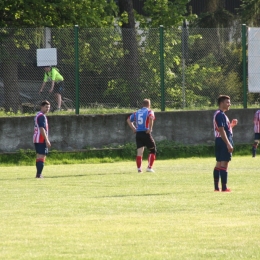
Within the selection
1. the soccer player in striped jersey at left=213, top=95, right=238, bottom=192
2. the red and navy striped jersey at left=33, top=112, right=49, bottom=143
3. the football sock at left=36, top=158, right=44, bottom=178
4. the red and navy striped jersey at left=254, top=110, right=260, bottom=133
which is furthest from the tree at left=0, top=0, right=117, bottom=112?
the soccer player in striped jersey at left=213, top=95, right=238, bottom=192

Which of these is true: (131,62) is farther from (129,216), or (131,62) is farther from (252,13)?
(252,13)

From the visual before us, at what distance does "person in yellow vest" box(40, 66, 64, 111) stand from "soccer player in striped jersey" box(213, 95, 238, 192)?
939 centimetres

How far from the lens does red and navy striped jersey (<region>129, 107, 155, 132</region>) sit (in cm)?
2177

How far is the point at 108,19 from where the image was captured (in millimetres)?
32062

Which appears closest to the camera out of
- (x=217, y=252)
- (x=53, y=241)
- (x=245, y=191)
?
(x=217, y=252)

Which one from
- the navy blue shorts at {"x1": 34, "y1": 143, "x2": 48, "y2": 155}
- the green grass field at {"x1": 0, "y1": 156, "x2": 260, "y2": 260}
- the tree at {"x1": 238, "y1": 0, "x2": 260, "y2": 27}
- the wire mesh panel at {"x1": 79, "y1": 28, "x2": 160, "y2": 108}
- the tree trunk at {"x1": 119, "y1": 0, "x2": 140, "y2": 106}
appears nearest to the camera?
the green grass field at {"x1": 0, "y1": 156, "x2": 260, "y2": 260}

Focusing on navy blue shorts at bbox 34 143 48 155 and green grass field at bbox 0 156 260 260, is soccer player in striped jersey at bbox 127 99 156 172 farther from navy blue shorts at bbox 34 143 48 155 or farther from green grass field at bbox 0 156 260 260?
navy blue shorts at bbox 34 143 48 155

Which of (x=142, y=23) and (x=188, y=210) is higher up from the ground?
(x=142, y=23)

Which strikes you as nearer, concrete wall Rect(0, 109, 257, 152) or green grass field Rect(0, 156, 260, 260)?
green grass field Rect(0, 156, 260, 260)

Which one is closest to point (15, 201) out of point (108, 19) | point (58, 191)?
point (58, 191)

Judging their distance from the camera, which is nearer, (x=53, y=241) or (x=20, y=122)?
(x=53, y=241)

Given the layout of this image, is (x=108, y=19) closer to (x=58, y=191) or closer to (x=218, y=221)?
(x=58, y=191)

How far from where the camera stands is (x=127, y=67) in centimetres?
2553

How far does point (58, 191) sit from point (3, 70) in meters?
8.46
